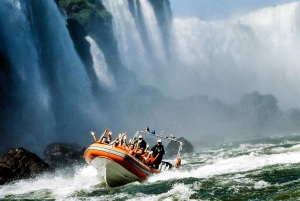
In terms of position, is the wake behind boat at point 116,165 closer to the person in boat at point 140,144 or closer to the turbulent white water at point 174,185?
A: the turbulent white water at point 174,185

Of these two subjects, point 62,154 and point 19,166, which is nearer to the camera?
point 19,166

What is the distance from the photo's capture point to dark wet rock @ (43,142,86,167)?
36.8 meters

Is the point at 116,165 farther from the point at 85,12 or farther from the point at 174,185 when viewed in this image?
the point at 85,12

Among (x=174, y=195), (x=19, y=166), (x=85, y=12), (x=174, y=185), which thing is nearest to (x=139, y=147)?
(x=174, y=185)

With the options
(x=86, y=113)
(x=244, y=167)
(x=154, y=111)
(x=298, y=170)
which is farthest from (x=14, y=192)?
(x=154, y=111)

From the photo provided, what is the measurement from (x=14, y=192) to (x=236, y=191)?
10.6 meters

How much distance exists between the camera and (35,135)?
1671 inches

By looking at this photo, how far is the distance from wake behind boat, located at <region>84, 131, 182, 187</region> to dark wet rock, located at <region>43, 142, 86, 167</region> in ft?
61.0

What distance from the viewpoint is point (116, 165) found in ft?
56.7

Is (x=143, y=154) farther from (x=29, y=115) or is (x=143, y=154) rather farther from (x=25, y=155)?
(x=29, y=115)

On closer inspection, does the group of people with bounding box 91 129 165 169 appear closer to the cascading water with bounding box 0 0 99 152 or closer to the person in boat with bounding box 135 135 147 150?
the person in boat with bounding box 135 135 147 150

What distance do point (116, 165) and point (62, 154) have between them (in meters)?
21.4

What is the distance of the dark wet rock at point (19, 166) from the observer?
23.8 m

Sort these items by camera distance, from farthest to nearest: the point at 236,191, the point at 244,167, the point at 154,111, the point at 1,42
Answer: the point at 154,111 → the point at 1,42 → the point at 244,167 → the point at 236,191
